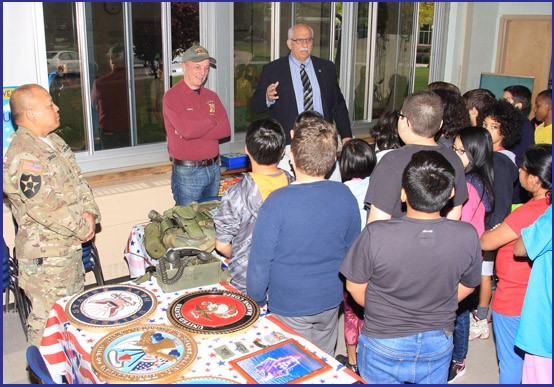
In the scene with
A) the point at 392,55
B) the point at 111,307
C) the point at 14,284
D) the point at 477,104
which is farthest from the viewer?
the point at 392,55

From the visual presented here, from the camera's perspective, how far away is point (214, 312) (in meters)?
2.11

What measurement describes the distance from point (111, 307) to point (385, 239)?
1.11 metres

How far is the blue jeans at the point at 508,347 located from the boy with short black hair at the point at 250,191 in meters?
1.23

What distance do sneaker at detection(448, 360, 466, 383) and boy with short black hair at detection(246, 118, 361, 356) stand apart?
3.93 feet

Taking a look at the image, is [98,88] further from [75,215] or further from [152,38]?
[75,215]

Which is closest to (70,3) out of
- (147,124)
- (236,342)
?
(147,124)

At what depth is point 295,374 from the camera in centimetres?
174

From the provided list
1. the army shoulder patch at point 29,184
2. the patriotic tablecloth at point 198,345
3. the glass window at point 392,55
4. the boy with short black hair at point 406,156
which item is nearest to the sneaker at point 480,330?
the boy with short black hair at point 406,156

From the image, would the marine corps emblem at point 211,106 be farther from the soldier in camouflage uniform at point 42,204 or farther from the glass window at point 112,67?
the soldier in camouflage uniform at point 42,204

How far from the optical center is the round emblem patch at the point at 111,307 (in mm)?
2037

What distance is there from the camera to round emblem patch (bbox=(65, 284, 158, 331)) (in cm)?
204

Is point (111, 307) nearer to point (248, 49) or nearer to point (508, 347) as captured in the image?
point (508, 347)

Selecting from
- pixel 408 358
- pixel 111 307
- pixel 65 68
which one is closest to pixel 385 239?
pixel 408 358

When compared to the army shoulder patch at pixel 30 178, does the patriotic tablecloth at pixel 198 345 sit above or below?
below
